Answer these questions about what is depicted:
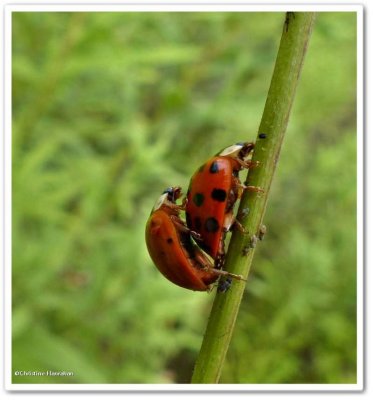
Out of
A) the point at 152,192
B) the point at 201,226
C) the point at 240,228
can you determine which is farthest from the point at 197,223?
the point at 152,192

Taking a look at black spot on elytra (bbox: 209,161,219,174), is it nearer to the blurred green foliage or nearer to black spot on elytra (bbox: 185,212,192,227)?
black spot on elytra (bbox: 185,212,192,227)

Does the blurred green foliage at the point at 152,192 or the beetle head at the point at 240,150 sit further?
the blurred green foliage at the point at 152,192

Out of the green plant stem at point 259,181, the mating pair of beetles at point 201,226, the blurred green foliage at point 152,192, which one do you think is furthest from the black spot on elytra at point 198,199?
the blurred green foliage at point 152,192

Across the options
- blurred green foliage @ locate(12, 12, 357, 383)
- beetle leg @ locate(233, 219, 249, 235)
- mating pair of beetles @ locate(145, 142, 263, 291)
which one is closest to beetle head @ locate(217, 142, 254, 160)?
mating pair of beetles @ locate(145, 142, 263, 291)

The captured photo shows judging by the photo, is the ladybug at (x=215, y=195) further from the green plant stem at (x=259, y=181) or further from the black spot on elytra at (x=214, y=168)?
the green plant stem at (x=259, y=181)

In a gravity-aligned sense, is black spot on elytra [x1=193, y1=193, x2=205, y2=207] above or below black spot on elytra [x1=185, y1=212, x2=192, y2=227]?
above

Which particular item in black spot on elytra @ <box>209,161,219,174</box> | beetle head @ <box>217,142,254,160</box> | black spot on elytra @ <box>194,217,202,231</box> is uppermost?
beetle head @ <box>217,142,254,160</box>

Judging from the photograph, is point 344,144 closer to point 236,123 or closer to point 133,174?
point 236,123
